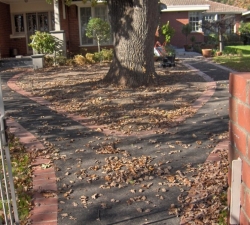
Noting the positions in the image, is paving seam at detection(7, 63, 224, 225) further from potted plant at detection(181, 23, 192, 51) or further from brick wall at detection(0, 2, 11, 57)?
potted plant at detection(181, 23, 192, 51)

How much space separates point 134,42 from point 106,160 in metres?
6.21

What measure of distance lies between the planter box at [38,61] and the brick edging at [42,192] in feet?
36.4

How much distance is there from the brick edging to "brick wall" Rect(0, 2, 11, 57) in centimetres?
1576

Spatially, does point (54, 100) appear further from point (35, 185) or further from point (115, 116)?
point (35, 185)

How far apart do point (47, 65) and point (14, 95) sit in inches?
284

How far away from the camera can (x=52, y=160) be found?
16.7 feet

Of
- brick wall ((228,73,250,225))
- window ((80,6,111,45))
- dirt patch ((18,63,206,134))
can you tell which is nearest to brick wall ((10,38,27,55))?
window ((80,6,111,45))

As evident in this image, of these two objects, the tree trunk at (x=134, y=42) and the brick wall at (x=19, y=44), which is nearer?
the tree trunk at (x=134, y=42)

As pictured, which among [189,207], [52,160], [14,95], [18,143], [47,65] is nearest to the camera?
[189,207]

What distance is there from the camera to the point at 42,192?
162 inches

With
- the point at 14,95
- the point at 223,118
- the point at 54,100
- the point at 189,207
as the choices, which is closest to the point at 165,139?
the point at 223,118

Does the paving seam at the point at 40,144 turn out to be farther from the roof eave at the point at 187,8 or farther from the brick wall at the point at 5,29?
the roof eave at the point at 187,8

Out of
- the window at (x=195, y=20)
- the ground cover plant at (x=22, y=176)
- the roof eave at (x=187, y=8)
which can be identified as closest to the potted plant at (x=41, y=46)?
the ground cover plant at (x=22, y=176)

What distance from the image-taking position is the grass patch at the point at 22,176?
12.4 feet
